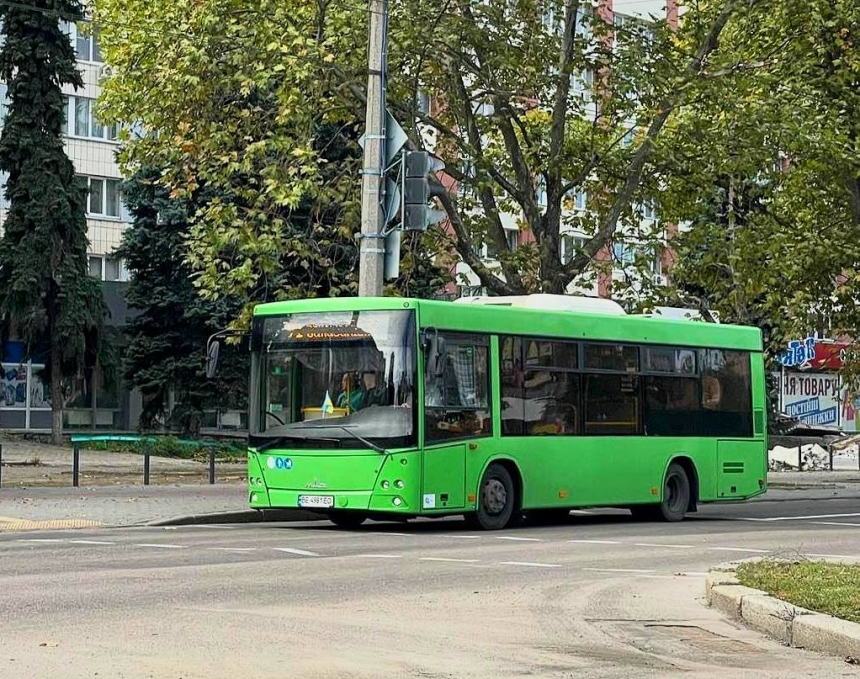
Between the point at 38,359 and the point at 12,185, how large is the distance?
6.11 metres

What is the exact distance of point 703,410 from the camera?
2503 centimetres

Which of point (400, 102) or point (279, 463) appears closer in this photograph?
point (279, 463)

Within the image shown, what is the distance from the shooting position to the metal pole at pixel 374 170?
922 inches

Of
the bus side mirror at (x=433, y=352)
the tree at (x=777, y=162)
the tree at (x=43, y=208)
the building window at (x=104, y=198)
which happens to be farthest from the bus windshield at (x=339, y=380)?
the building window at (x=104, y=198)

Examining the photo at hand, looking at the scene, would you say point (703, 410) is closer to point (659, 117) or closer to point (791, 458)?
point (659, 117)

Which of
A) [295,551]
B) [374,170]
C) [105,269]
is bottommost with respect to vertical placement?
[295,551]

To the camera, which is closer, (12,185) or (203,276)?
(203,276)

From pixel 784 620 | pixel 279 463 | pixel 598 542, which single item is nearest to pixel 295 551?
pixel 279 463

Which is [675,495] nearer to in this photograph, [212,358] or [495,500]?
[495,500]

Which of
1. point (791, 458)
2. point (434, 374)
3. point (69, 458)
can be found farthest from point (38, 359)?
point (434, 374)

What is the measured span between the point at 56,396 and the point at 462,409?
2778 centimetres

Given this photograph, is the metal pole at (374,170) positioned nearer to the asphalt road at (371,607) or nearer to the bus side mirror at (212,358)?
the bus side mirror at (212,358)

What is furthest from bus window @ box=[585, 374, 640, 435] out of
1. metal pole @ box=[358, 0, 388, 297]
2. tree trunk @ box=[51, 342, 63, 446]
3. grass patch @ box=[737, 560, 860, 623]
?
tree trunk @ box=[51, 342, 63, 446]

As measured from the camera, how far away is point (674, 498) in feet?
80.9
